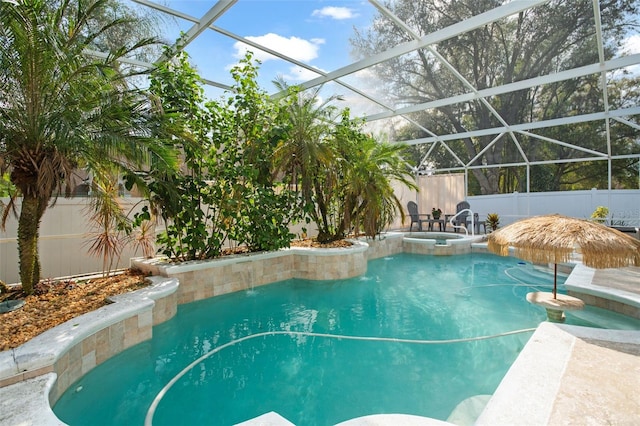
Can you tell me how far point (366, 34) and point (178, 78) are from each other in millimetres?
4518

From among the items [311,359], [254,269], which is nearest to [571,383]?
[311,359]

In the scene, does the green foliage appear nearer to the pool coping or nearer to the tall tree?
the pool coping

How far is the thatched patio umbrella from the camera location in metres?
3.35

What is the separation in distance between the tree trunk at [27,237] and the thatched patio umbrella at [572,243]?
19.4ft

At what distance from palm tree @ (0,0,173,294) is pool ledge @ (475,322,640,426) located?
176 inches

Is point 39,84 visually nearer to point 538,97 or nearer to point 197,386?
point 197,386

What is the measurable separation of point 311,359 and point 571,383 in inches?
91.1

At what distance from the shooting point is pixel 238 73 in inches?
261

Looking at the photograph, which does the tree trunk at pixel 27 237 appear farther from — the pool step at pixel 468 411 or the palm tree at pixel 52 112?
the pool step at pixel 468 411

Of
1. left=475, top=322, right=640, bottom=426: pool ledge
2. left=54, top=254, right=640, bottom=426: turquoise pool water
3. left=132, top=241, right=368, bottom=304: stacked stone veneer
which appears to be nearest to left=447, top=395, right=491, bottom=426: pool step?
left=54, top=254, right=640, bottom=426: turquoise pool water

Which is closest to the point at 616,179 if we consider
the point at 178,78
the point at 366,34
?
the point at 366,34

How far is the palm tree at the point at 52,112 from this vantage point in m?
3.66

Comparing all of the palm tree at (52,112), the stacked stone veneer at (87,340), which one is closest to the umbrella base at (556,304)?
the stacked stone veneer at (87,340)

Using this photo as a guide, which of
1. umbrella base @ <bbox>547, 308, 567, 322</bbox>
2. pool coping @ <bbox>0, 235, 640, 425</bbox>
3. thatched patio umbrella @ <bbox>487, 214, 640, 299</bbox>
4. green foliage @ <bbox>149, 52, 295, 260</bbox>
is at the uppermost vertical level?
green foliage @ <bbox>149, 52, 295, 260</bbox>
